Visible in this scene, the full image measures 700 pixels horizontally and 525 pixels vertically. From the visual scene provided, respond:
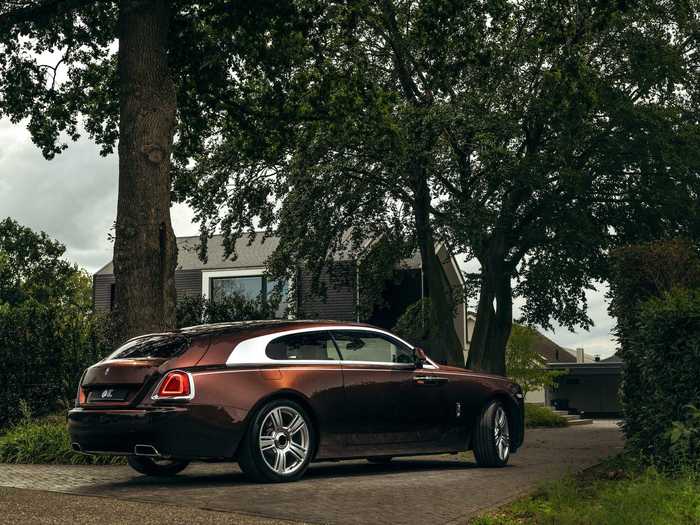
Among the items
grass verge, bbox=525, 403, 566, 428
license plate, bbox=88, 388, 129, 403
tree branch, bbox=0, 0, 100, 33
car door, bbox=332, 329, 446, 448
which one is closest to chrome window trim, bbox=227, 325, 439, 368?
car door, bbox=332, 329, 446, 448

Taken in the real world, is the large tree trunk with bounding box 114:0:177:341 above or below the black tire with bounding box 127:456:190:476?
above

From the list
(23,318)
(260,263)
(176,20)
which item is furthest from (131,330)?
(260,263)

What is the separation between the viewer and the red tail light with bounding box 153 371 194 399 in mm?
9438

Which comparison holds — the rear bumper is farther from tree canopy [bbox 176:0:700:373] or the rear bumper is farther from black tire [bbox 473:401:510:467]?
tree canopy [bbox 176:0:700:373]

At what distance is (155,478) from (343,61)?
1573 centimetres

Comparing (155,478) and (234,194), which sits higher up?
(234,194)

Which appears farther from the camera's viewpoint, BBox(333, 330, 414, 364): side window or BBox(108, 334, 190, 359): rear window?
BBox(333, 330, 414, 364): side window

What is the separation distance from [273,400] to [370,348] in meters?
1.66

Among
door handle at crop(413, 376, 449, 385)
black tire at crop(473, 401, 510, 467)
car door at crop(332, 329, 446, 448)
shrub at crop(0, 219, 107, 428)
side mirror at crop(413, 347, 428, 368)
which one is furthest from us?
shrub at crop(0, 219, 107, 428)

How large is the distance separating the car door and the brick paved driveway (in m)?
0.44

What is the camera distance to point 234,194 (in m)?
29.0

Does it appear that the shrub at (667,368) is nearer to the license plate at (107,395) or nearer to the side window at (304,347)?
the side window at (304,347)

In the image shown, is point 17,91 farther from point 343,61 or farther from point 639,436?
point 639,436

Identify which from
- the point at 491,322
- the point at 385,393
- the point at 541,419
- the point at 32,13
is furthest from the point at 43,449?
the point at 541,419
